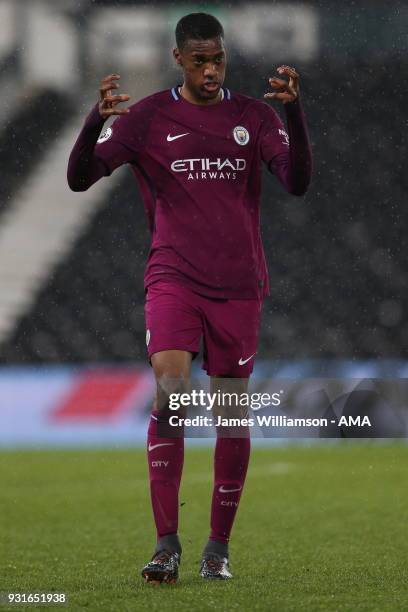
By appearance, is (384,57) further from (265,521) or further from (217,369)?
(217,369)

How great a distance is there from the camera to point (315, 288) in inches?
391

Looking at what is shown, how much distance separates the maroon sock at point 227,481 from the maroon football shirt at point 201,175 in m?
0.41

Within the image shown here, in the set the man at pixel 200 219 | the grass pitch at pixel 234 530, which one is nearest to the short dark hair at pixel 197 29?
the man at pixel 200 219

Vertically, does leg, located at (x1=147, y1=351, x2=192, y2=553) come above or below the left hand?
below

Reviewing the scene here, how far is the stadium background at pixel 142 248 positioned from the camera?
6957mm

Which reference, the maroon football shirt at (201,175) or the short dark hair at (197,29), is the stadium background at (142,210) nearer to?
the maroon football shirt at (201,175)

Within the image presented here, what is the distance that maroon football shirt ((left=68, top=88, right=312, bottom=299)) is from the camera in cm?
303

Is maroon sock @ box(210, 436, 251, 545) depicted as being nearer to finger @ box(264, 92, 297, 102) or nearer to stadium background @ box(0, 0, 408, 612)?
finger @ box(264, 92, 297, 102)

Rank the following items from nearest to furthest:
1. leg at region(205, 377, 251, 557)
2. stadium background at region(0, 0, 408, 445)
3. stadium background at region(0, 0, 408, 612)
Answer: leg at region(205, 377, 251, 557) → stadium background at region(0, 0, 408, 612) → stadium background at region(0, 0, 408, 445)

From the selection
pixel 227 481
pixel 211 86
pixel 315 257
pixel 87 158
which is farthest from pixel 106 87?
pixel 315 257

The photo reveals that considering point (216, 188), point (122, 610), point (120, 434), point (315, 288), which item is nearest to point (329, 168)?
point (315, 288)

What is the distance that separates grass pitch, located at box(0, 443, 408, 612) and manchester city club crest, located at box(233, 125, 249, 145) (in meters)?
1.15

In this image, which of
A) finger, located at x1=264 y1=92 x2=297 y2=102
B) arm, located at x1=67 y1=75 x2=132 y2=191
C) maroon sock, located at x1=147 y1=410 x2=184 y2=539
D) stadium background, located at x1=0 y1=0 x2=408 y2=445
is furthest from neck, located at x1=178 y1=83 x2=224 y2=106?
stadium background, located at x1=0 y1=0 x2=408 y2=445

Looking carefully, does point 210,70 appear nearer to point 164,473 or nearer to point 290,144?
point 290,144
